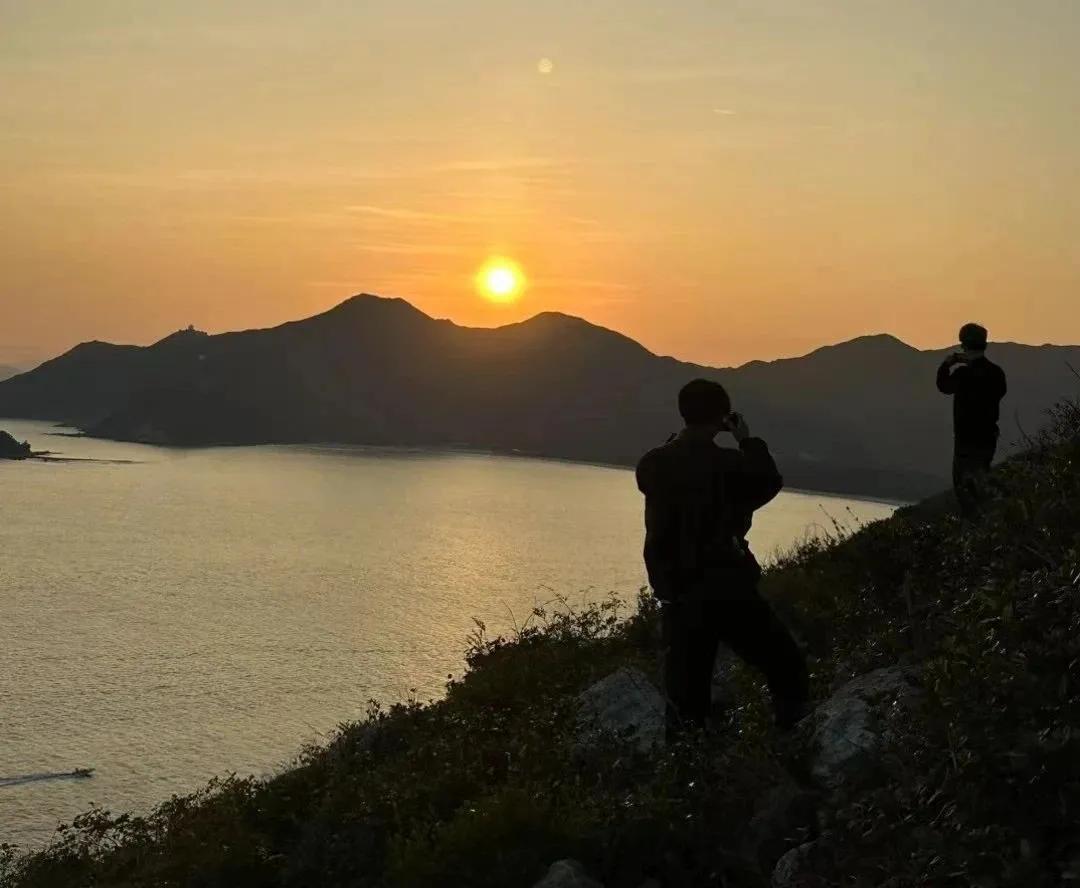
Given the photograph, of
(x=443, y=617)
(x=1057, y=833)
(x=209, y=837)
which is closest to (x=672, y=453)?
(x=1057, y=833)

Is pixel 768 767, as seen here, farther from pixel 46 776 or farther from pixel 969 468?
pixel 46 776

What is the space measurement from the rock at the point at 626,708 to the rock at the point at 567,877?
1827mm

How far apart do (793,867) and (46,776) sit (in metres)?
42.4

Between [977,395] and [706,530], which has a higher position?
[977,395]

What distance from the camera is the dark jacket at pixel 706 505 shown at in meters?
6.48

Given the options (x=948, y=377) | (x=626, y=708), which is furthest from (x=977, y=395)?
(x=626, y=708)

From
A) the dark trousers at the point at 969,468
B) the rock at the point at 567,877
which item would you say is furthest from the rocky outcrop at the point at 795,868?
the dark trousers at the point at 969,468

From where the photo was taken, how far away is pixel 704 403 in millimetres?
6539

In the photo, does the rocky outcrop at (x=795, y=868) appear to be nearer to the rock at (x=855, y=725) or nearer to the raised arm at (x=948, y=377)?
the rock at (x=855, y=725)

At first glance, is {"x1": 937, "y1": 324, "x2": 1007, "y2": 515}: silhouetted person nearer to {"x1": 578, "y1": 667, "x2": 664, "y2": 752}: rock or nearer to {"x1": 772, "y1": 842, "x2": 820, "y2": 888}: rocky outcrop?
{"x1": 578, "y1": 667, "x2": 664, "y2": 752}: rock

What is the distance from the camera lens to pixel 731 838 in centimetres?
603

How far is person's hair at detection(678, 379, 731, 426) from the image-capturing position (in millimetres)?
6520

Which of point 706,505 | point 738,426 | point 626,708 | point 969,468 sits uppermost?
point 738,426

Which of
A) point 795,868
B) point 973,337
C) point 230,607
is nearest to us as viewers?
point 795,868
